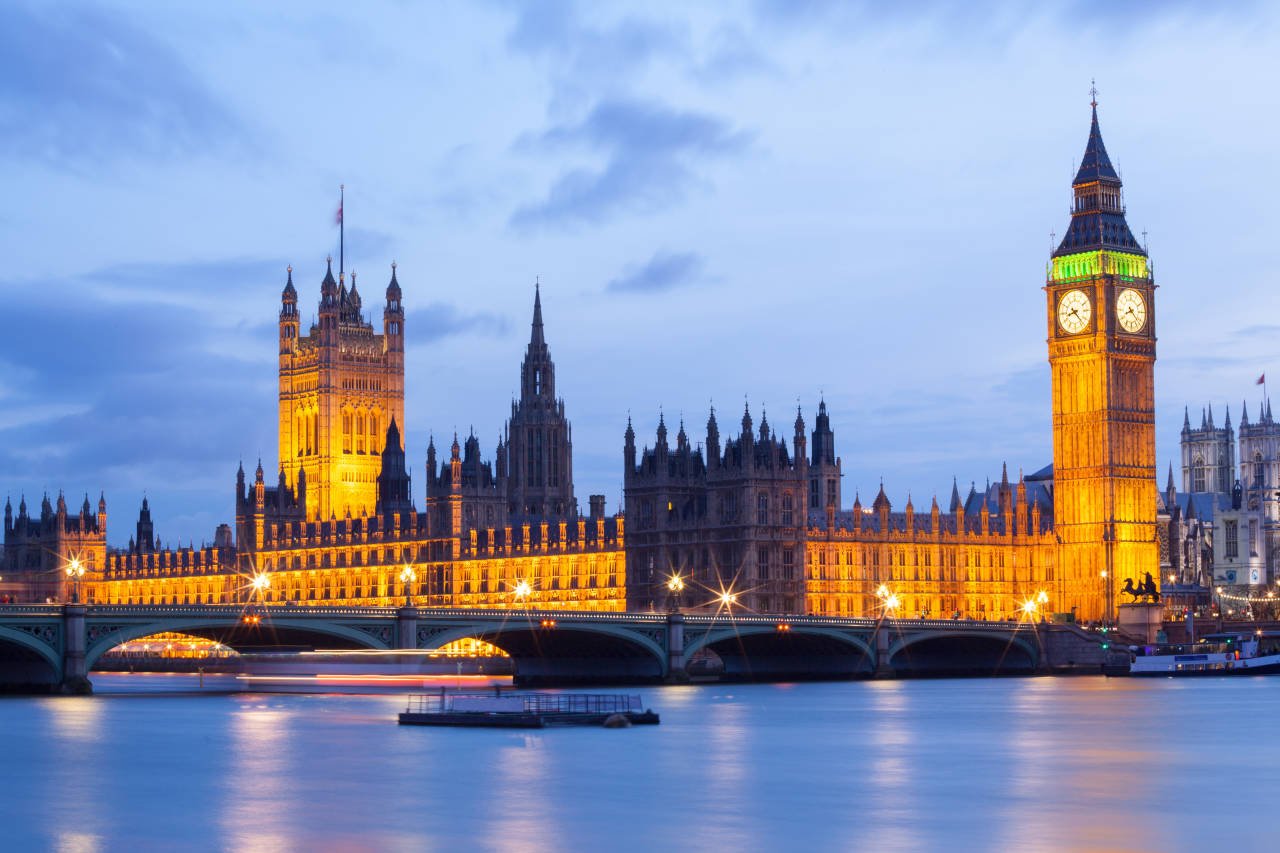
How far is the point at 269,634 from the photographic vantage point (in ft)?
353

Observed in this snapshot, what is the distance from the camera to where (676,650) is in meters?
117

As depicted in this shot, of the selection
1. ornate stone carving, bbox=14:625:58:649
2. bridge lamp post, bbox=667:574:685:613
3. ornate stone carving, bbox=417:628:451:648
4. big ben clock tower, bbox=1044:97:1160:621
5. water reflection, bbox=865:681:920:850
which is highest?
big ben clock tower, bbox=1044:97:1160:621

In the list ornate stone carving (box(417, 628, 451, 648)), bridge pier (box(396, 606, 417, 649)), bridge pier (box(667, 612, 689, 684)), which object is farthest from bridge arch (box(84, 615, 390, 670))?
bridge pier (box(667, 612, 689, 684))

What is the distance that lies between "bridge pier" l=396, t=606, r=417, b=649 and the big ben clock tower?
61305 millimetres

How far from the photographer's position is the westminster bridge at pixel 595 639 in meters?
100

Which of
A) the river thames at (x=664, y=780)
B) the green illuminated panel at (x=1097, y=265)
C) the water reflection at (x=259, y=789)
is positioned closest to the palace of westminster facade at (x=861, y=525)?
the green illuminated panel at (x=1097, y=265)

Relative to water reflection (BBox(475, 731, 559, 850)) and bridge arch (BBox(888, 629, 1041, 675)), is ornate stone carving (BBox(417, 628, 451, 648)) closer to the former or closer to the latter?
bridge arch (BBox(888, 629, 1041, 675))

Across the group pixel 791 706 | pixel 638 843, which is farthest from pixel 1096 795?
pixel 791 706

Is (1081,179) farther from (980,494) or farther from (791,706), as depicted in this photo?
(791,706)

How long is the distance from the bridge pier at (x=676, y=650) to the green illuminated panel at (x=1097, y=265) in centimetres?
5365

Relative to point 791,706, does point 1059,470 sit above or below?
above

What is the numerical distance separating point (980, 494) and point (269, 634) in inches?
3692

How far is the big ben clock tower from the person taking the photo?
155 m

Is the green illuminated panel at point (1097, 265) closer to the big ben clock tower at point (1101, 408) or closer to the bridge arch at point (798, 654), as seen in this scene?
the big ben clock tower at point (1101, 408)
